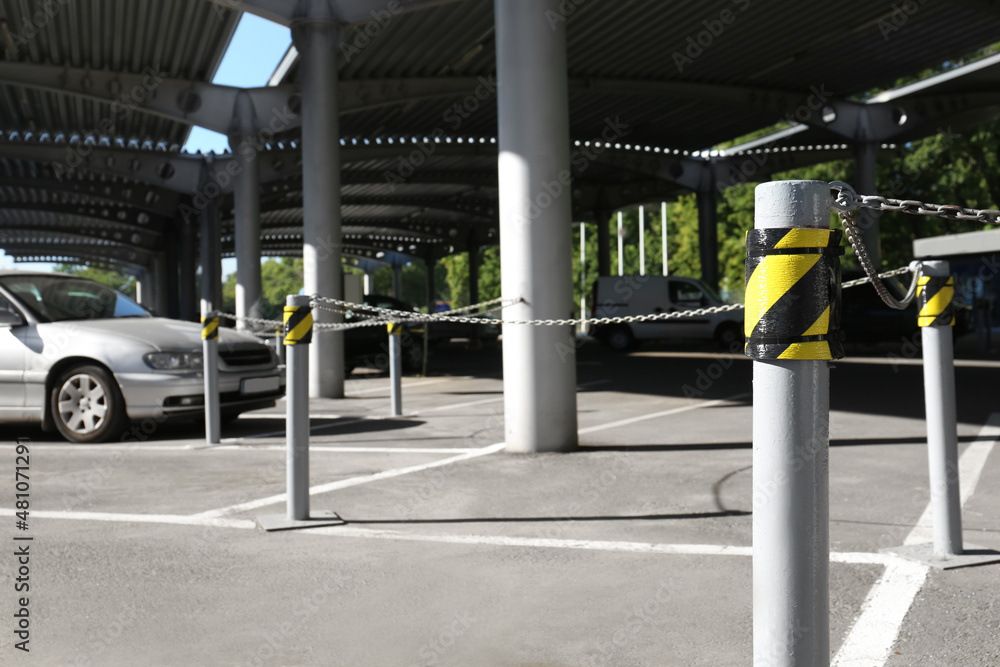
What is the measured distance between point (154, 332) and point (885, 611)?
23.3ft

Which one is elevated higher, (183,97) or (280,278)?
(280,278)

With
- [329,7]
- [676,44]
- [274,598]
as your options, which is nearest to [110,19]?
[329,7]

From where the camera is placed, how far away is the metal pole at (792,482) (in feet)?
6.56

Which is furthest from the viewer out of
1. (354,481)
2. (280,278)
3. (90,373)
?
(280,278)

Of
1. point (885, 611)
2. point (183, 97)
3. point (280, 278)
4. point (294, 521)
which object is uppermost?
point (280, 278)

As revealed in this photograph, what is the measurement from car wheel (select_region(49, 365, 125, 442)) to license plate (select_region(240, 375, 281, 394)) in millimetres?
1065

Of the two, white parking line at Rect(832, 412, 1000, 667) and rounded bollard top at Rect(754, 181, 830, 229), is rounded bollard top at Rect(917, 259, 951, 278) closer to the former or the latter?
white parking line at Rect(832, 412, 1000, 667)

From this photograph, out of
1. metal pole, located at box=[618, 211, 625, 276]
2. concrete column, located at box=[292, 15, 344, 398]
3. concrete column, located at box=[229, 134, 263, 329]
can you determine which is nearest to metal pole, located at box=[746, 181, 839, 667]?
concrete column, located at box=[292, 15, 344, 398]

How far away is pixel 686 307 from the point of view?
2741 cm

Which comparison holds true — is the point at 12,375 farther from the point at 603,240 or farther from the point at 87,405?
the point at 603,240

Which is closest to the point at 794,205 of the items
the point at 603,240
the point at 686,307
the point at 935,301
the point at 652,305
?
the point at 935,301

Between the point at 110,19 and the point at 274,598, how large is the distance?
1411 cm

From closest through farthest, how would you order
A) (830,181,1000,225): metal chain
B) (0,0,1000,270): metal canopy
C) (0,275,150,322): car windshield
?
(830,181,1000,225): metal chain, (0,275,150,322): car windshield, (0,0,1000,270): metal canopy

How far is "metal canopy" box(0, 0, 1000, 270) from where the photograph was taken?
644 inches
